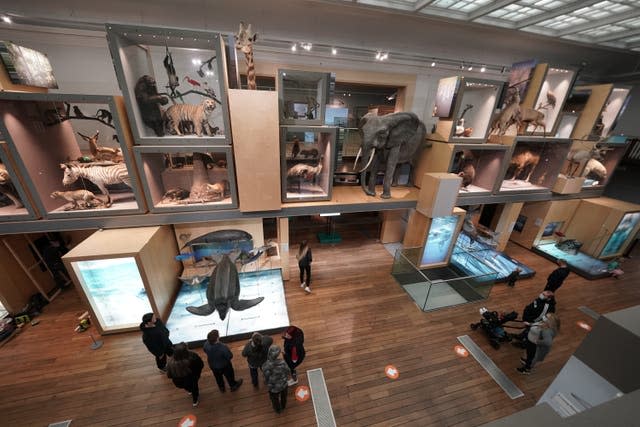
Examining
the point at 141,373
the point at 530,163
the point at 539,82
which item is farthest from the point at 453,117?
the point at 141,373

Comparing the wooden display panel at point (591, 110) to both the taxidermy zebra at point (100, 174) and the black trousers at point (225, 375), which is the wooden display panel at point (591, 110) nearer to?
the black trousers at point (225, 375)

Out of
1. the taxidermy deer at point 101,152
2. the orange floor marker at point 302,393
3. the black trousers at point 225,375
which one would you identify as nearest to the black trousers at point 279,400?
the orange floor marker at point 302,393

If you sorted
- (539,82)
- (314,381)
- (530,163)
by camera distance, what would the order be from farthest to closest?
(530,163), (539,82), (314,381)

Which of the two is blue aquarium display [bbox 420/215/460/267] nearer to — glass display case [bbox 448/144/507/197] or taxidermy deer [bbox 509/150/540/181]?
glass display case [bbox 448/144/507/197]

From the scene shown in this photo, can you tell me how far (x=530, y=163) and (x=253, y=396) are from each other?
9.50m

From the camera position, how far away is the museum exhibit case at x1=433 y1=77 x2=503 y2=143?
18.0 feet

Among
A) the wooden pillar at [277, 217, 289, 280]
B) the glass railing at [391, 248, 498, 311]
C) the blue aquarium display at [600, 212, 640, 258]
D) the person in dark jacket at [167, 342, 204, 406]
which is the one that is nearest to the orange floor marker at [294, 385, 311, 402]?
the person in dark jacket at [167, 342, 204, 406]

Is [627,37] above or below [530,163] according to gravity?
above

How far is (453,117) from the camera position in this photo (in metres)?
5.70

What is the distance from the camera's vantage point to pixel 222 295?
3.74 metres

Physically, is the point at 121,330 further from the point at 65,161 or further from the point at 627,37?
the point at 627,37

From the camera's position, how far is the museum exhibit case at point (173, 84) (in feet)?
12.0

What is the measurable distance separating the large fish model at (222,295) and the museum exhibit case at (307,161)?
2.04 m

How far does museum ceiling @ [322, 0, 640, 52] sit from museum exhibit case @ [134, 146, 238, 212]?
4.39m
